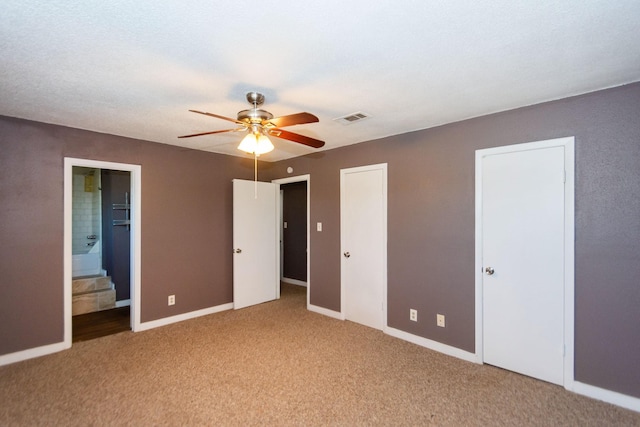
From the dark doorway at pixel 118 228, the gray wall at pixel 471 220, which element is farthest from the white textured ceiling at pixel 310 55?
the dark doorway at pixel 118 228

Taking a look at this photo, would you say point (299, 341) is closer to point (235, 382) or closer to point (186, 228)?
point (235, 382)

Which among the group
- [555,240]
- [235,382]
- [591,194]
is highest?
[591,194]

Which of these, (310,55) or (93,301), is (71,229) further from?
(310,55)

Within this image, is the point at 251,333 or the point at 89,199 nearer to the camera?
the point at 251,333

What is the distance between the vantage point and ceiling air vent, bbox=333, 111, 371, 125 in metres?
2.89

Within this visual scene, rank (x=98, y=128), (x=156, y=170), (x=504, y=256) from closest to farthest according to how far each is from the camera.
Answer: (x=504, y=256), (x=98, y=128), (x=156, y=170)

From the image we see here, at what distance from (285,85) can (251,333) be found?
280cm

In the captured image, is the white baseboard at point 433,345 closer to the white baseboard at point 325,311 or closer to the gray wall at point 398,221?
the gray wall at point 398,221

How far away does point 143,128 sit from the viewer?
3344 millimetres

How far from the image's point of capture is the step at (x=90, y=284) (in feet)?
15.2

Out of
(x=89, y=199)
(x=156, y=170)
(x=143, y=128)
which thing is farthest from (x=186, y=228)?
(x=89, y=199)

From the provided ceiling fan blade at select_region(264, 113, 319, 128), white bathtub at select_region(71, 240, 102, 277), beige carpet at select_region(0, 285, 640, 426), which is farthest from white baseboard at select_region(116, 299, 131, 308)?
ceiling fan blade at select_region(264, 113, 319, 128)

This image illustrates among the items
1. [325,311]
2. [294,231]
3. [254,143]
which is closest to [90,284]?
[294,231]

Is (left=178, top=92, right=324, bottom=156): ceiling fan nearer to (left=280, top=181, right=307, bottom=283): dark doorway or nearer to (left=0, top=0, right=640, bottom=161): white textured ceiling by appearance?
(left=0, top=0, right=640, bottom=161): white textured ceiling
